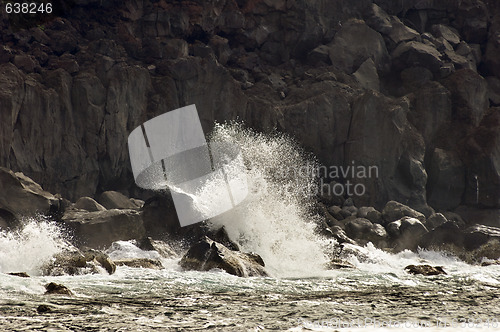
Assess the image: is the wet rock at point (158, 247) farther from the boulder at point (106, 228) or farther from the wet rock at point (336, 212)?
the wet rock at point (336, 212)

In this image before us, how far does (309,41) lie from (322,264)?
31793 mm

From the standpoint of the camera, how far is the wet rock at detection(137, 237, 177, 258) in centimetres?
2073

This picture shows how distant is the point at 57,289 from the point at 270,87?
1262 inches

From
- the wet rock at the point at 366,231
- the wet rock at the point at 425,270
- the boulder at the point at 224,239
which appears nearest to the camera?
the wet rock at the point at 425,270

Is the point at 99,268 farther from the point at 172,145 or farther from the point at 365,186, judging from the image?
the point at 365,186

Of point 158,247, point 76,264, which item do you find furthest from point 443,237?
point 76,264

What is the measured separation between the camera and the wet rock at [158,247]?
68.0 ft

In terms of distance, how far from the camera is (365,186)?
39.2 metres

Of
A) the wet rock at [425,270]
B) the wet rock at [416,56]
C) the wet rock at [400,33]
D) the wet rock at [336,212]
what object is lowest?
the wet rock at [425,270]

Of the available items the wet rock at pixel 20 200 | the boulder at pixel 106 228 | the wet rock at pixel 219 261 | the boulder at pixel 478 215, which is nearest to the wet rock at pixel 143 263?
the wet rock at pixel 219 261

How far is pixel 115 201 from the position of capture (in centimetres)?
3325

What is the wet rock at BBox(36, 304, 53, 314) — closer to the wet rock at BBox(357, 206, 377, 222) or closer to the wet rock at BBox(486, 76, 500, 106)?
the wet rock at BBox(357, 206, 377, 222)

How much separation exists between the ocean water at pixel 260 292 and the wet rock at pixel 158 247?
1.19 feet

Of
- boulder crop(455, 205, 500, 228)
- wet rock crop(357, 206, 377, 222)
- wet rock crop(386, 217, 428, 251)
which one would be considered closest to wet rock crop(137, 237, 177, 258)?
wet rock crop(386, 217, 428, 251)
